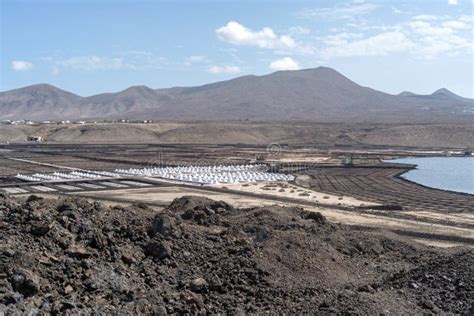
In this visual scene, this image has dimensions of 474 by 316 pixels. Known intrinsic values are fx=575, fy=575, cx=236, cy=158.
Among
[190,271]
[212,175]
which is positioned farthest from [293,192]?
[190,271]

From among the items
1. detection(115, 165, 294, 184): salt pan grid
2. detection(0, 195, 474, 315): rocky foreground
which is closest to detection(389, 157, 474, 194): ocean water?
detection(115, 165, 294, 184): salt pan grid

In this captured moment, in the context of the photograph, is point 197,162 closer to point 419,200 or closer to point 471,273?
point 419,200

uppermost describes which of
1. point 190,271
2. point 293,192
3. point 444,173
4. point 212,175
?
point 190,271

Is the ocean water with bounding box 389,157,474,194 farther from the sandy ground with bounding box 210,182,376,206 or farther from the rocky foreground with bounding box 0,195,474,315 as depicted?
the rocky foreground with bounding box 0,195,474,315

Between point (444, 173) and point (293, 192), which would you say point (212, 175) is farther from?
point (444, 173)

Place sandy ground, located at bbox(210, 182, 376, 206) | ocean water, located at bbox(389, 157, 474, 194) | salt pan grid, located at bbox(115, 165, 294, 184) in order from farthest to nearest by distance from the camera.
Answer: ocean water, located at bbox(389, 157, 474, 194) → salt pan grid, located at bbox(115, 165, 294, 184) → sandy ground, located at bbox(210, 182, 376, 206)

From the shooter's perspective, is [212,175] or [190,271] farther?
[212,175]

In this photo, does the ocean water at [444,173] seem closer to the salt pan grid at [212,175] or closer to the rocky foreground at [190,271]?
the salt pan grid at [212,175]
